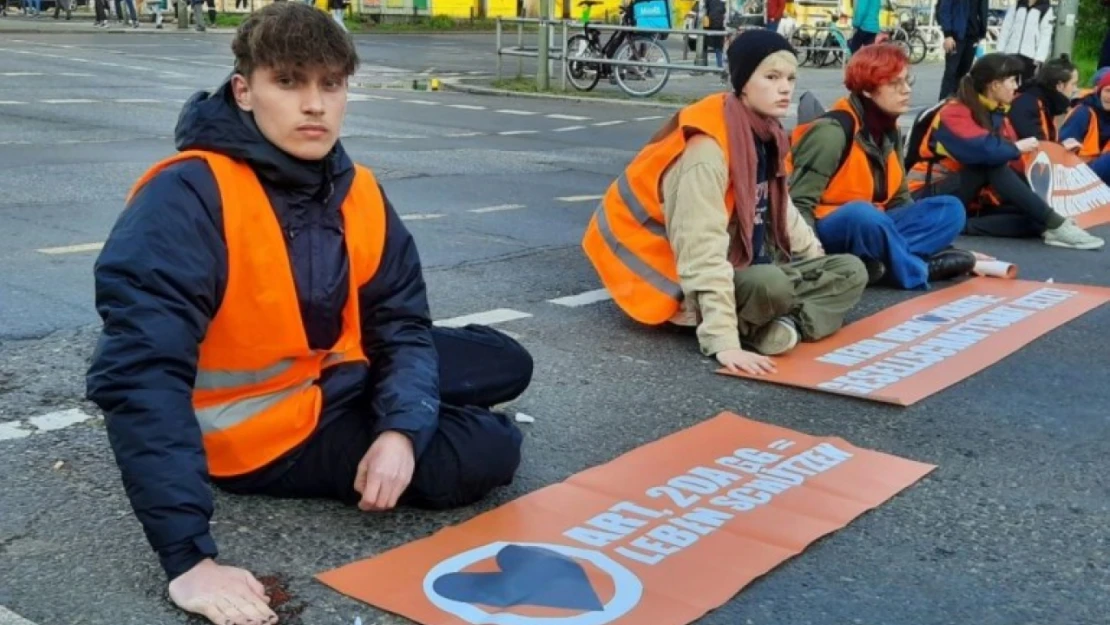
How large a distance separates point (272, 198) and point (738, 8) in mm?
28204

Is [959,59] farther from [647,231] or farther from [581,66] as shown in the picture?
[647,231]

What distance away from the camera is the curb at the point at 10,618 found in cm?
261

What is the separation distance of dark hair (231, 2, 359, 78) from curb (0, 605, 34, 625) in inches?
46.9

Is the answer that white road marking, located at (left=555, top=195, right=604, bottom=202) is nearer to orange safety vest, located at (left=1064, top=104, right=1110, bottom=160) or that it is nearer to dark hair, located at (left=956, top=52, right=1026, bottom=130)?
dark hair, located at (left=956, top=52, right=1026, bottom=130)

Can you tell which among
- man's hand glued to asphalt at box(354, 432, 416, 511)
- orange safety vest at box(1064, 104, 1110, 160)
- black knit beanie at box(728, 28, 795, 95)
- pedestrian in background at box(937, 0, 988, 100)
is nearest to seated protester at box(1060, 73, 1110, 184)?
orange safety vest at box(1064, 104, 1110, 160)

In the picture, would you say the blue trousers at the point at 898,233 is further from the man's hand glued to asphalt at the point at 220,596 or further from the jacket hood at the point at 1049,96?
the man's hand glued to asphalt at the point at 220,596

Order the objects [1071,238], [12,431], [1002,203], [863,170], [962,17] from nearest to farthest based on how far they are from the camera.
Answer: [12,431] < [863,170] < [1071,238] < [1002,203] < [962,17]

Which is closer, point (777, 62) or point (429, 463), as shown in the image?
point (429, 463)

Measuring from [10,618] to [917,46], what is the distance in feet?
93.8

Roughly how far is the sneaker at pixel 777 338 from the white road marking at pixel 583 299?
0.90m

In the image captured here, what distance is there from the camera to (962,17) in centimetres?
1241

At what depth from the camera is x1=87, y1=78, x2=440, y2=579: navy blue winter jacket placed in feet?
8.52

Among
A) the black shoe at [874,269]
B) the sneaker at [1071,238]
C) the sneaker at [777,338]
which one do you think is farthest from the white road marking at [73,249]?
the sneaker at [1071,238]

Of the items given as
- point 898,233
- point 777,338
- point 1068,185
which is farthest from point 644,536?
point 1068,185
